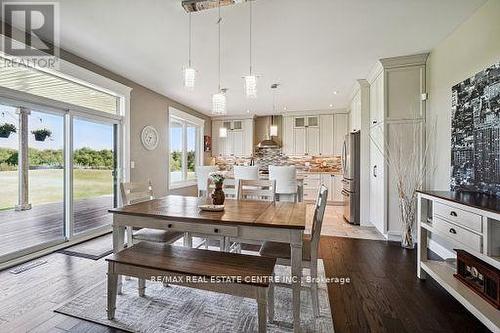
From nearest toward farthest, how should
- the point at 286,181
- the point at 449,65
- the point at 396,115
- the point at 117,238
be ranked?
1. the point at 117,238
2. the point at 449,65
3. the point at 396,115
4. the point at 286,181

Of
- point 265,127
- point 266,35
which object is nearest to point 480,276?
point 266,35

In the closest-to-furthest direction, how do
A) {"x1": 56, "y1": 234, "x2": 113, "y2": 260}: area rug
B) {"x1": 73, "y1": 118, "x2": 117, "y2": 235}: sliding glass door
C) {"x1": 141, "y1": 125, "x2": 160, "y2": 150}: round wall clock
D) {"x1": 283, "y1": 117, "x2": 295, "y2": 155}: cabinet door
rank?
{"x1": 56, "y1": 234, "x2": 113, "y2": 260}: area rug → {"x1": 73, "y1": 118, "x2": 117, "y2": 235}: sliding glass door → {"x1": 141, "y1": 125, "x2": 160, "y2": 150}: round wall clock → {"x1": 283, "y1": 117, "x2": 295, "y2": 155}: cabinet door

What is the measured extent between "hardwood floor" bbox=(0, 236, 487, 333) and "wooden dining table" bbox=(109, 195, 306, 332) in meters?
0.60

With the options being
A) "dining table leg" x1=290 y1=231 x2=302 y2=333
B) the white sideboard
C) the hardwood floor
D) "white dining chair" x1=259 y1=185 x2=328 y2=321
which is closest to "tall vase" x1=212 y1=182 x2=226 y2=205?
"white dining chair" x1=259 y1=185 x2=328 y2=321

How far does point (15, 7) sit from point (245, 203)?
288 centimetres

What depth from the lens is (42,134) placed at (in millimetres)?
3090

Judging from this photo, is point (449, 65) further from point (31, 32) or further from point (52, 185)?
point (52, 185)

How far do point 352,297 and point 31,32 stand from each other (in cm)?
433

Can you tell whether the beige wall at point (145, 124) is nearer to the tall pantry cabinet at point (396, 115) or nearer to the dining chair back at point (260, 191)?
the dining chair back at point (260, 191)

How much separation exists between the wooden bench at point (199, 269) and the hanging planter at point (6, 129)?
88.3 inches

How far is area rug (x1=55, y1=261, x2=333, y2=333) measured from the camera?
1711mm

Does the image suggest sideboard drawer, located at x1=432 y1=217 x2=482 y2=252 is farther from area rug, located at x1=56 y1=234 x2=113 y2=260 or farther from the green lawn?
the green lawn

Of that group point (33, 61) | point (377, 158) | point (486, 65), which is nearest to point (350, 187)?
point (377, 158)

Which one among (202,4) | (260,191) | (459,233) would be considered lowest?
(459,233)
